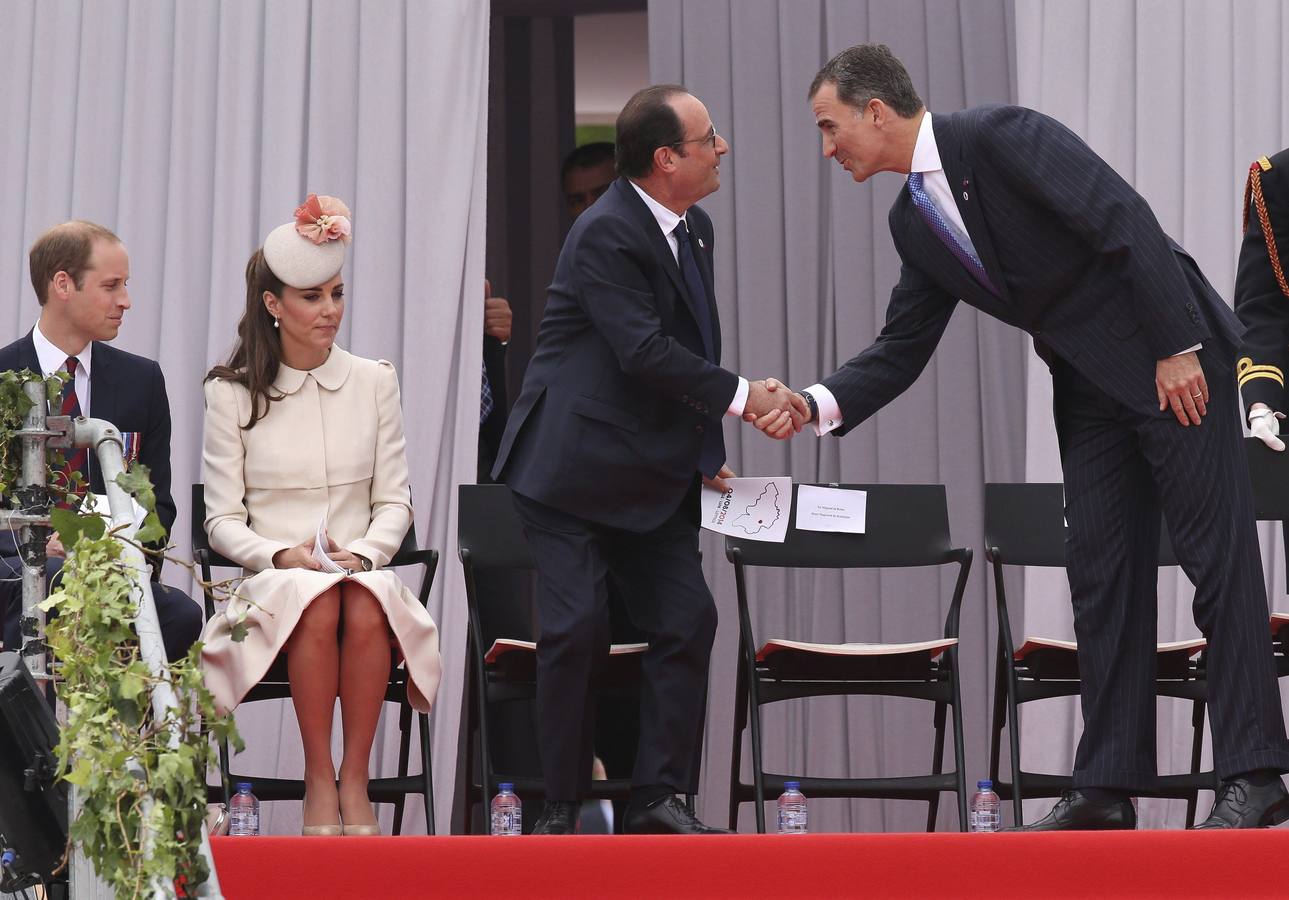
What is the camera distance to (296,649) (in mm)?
3721

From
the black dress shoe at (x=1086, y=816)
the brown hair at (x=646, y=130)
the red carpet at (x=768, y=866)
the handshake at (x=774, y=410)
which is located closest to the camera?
the red carpet at (x=768, y=866)

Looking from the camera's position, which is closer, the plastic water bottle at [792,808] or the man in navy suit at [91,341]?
the plastic water bottle at [792,808]

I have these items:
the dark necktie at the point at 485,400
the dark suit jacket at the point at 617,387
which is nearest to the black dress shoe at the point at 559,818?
the dark suit jacket at the point at 617,387

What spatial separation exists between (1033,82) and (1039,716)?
80.6 inches

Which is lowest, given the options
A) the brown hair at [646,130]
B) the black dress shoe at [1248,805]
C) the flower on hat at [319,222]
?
the black dress shoe at [1248,805]

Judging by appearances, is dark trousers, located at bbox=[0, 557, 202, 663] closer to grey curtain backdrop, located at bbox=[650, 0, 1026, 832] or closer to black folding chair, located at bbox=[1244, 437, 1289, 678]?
grey curtain backdrop, located at bbox=[650, 0, 1026, 832]

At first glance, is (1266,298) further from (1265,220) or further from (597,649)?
(597,649)

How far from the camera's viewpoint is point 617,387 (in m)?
3.66

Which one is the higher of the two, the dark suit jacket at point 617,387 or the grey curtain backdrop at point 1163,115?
the grey curtain backdrop at point 1163,115

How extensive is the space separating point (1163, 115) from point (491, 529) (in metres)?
2.57

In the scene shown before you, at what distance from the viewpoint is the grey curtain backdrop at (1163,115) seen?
507cm

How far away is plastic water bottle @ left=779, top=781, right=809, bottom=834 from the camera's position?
13.4 feet

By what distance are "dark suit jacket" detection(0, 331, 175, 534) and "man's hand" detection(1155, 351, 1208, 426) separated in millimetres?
2511

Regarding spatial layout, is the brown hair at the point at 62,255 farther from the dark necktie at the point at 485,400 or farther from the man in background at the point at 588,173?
the man in background at the point at 588,173
